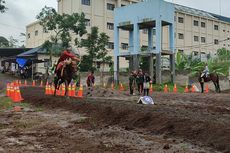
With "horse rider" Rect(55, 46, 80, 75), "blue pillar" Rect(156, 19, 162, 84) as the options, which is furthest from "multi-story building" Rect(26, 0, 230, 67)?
"horse rider" Rect(55, 46, 80, 75)

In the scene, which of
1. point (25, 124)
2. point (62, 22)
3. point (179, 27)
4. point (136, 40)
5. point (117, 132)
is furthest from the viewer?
point (179, 27)

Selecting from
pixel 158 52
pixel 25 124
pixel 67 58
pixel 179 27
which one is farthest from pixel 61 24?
pixel 25 124

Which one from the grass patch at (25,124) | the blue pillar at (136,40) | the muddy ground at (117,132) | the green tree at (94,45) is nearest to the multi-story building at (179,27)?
the green tree at (94,45)

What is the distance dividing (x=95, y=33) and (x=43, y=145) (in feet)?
136

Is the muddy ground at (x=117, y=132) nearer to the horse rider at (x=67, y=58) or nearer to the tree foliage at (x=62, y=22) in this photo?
the horse rider at (x=67, y=58)

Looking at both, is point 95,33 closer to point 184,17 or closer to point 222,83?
point 222,83

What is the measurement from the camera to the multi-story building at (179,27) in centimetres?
5947

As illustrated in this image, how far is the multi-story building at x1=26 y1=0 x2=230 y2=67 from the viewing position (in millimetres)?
59469

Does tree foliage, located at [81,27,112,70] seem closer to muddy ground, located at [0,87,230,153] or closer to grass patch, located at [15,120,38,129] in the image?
muddy ground, located at [0,87,230,153]

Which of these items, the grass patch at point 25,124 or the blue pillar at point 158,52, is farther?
the blue pillar at point 158,52

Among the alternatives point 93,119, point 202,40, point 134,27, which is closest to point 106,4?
point 134,27

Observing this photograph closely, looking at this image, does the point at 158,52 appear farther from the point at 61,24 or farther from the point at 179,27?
the point at 179,27

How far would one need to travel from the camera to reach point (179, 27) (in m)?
72.4

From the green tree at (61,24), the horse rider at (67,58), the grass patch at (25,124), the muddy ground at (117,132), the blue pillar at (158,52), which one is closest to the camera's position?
the muddy ground at (117,132)
